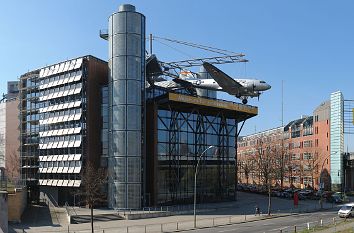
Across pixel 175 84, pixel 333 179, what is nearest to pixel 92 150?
pixel 175 84

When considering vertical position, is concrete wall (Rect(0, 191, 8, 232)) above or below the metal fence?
above

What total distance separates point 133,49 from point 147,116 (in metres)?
10.3

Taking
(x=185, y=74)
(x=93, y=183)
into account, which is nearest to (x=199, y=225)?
(x=93, y=183)

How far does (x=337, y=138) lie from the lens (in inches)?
4306

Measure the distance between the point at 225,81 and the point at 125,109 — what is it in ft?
51.1

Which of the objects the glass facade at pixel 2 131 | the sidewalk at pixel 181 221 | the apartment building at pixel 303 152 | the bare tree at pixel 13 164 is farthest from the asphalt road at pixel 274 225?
the glass facade at pixel 2 131

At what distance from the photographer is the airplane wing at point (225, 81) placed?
67.9 m

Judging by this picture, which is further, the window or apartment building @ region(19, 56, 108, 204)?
the window

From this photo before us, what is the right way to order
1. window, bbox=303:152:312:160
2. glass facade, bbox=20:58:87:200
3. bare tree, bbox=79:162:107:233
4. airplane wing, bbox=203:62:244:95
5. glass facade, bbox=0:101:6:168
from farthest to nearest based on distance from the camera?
window, bbox=303:152:312:160
glass facade, bbox=0:101:6:168
glass facade, bbox=20:58:87:200
airplane wing, bbox=203:62:244:95
bare tree, bbox=79:162:107:233

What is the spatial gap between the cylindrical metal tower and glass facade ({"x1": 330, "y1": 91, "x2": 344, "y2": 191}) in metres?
58.7

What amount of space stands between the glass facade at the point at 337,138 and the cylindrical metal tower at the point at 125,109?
58742 mm

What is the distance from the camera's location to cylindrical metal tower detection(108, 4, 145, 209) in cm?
6412

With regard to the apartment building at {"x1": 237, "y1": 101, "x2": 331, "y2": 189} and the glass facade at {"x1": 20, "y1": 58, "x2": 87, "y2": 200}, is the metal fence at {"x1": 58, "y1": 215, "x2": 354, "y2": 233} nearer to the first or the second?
the glass facade at {"x1": 20, "y1": 58, "x2": 87, "y2": 200}

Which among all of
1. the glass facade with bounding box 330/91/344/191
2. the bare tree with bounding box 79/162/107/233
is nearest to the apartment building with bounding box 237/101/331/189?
the glass facade with bounding box 330/91/344/191
